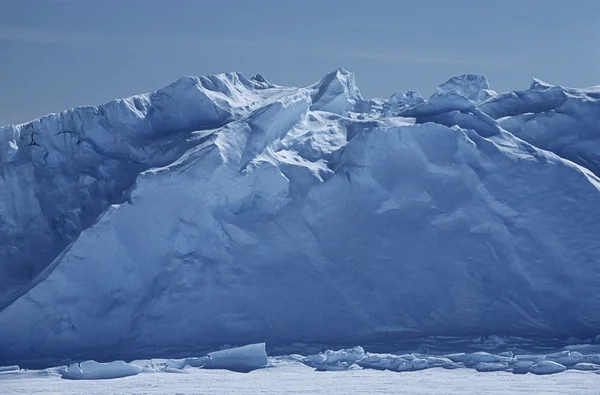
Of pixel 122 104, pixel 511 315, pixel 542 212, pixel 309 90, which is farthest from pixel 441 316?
pixel 122 104

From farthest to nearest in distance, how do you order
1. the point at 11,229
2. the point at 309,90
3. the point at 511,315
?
1. the point at 309,90
2. the point at 11,229
3. the point at 511,315

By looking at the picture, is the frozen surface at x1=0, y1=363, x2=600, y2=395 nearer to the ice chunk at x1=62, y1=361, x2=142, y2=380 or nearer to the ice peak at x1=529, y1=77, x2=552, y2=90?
the ice chunk at x1=62, y1=361, x2=142, y2=380

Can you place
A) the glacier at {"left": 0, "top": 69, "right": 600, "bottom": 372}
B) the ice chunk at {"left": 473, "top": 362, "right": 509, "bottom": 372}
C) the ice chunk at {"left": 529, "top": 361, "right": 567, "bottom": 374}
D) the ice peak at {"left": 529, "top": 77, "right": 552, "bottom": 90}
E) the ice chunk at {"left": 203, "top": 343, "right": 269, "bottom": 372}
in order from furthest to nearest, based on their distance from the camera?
the ice peak at {"left": 529, "top": 77, "right": 552, "bottom": 90}
the glacier at {"left": 0, "top": 69, "right": 600, "bottom": 372}
the ice chunk at {"left": 203, "top": 343, "right": 269, "bottom": 372}
the ice chunk at {"left": 473, "top": 362, "right": 509, "bottom": 372}
the ice chunk at {"left": 529, "top": 361, "right": 567, "bottom": 374}


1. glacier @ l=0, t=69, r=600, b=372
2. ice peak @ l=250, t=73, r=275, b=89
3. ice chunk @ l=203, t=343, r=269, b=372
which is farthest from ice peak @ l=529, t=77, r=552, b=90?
ice chunk @ l=203, t=343, r=269, b=372

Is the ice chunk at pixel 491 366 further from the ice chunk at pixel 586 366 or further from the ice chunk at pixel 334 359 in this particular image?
the ice chunk at pixel 334 359

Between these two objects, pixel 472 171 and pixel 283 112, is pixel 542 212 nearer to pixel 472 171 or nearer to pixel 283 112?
pixel 472 171
